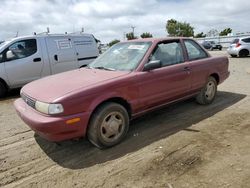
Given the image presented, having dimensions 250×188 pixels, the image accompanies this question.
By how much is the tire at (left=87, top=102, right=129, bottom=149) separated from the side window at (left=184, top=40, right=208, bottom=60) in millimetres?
2337

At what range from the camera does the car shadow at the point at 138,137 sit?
4117mm

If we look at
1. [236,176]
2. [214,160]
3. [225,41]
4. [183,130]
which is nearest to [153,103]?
[183,130]

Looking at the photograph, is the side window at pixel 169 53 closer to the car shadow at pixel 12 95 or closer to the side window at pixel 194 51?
the side window at pixel 194 51

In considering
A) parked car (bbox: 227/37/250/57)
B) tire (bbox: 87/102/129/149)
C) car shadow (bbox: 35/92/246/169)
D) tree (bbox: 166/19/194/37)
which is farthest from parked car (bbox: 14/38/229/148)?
tree (bbox: 166/19/194/37)

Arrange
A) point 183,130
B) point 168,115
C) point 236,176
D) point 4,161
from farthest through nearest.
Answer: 1. point 168,115
2. point 183,130
3. point 4,161
4. point 236,176

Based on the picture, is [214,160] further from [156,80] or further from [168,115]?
[168,115]

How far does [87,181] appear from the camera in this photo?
138 inches

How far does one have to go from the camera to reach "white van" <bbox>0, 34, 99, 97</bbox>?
28.1ft

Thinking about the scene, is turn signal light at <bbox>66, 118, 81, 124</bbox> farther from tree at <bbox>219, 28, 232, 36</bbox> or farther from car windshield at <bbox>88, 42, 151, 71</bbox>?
tree at <bbox>219, 28, 232, 36</bbox>

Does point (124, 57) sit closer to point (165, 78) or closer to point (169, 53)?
point (165, 78)

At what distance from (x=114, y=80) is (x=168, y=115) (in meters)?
1.93

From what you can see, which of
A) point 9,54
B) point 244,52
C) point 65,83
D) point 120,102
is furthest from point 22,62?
point 244,52

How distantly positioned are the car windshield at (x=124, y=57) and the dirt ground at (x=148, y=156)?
3.89 ft

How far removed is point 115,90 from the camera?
14.3ft
